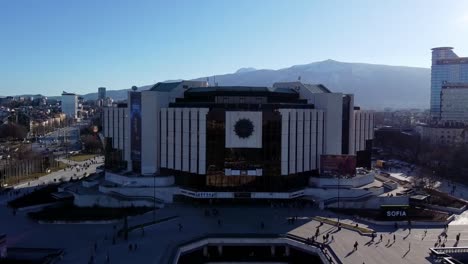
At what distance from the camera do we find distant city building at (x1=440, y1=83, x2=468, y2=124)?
182 m

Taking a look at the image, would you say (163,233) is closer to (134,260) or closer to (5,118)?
(134,260)

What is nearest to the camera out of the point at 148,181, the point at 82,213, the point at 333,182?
the point at 82,213

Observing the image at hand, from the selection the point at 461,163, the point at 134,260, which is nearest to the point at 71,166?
the point at 134,260

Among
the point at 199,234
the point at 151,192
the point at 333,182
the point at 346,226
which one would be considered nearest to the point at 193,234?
the point at 199,234

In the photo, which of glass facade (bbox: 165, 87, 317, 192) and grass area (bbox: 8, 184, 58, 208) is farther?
grass area (bbox: 8, 184, 58, 208)

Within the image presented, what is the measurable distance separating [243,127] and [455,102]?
156547 millimetres

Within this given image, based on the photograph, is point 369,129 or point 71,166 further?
point 71,166

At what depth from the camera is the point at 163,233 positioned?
150 ft

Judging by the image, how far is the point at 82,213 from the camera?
174 ft

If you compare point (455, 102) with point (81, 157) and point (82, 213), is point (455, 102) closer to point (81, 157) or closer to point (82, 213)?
point (81, 157)

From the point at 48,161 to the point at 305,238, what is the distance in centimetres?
6890

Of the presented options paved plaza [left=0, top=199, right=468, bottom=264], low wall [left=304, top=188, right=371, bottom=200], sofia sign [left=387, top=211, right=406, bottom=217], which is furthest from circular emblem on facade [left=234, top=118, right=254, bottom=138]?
sofia sign [left=387, top=211, right=406, bottom=217]

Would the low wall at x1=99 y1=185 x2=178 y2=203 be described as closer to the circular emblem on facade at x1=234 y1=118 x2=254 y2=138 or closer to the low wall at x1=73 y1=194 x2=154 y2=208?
the low wall at x1=73 y1=194 x2=154 y2=208

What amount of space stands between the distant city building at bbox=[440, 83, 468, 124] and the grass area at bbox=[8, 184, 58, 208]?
541 feet
